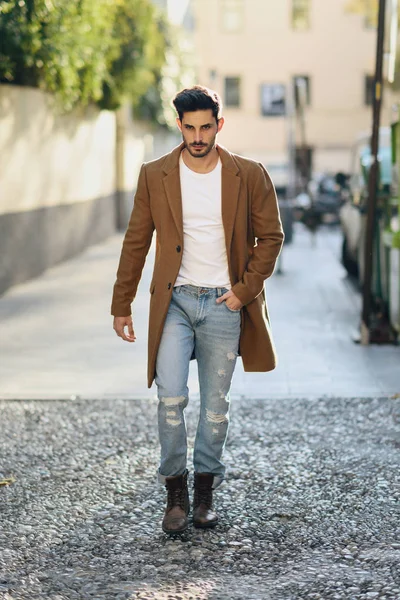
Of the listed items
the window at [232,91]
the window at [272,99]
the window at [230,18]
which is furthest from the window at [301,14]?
the window at [232,91]

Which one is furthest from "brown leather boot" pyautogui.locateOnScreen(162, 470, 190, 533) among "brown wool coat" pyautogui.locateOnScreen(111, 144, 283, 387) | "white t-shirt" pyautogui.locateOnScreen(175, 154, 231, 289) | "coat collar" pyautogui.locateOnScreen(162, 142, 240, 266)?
"coat collar" pyautogui.locateOnScreen(162, 142, 240, 266)

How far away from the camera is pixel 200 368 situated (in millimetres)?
4727

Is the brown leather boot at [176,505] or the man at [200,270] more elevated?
the man at [200,270]

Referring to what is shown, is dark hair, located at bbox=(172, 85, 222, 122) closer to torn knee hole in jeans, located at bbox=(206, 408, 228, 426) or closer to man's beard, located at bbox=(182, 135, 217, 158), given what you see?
man's beard, located at bbox=(182, 135, 217, 158)

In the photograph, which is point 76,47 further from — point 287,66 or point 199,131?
point 287,66

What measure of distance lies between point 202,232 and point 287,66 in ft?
129

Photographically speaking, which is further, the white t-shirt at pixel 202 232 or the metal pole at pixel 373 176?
the metal pole at pixel 373 176

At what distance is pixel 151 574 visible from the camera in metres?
4.15

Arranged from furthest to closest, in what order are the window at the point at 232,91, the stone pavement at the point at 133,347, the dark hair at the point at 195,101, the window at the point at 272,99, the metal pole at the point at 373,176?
the window at the point at 232,91 → the window at the point at 272,99 → the metal pole at the point at 373,176 → the stone pavement at the point at 133,347 → the dark hair at the point at 195,101

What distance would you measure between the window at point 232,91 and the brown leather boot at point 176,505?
39.4 m

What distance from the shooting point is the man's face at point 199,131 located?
14.3 feet

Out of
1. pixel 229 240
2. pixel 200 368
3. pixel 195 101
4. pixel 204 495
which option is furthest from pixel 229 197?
pixel 204 495

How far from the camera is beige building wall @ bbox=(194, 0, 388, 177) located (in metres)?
41.8

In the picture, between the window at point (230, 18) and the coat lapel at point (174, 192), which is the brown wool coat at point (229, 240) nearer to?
the coat lapel at point (174, 192)
